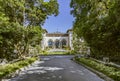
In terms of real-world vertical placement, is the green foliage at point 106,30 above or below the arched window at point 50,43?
below

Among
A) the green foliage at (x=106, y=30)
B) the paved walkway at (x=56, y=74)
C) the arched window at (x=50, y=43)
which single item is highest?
the arched window at (x=50, y=43)

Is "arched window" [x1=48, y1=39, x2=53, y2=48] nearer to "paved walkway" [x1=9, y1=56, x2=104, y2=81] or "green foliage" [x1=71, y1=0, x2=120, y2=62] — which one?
"paved walkway" [x1=9, y1=56, x2=104, y2=81]

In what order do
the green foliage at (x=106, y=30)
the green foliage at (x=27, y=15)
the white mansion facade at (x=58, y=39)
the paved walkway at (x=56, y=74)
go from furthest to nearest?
the white mansion facade at (x=58, y=39), the green foliage at (x=27, y=15), the paved walkway at (x=56, y=74), the green foliage at (x=106, y=30)

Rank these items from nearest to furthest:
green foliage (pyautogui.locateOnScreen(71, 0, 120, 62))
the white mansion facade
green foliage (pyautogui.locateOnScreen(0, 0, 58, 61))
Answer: green foliage (pyautogui.locateOnScreen(71, 0, 120, 62))
green foliage (pyautogui.locateOnScreen(0, 0, 58, 61))
the white mansion facade

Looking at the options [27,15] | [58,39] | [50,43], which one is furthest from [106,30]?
[50,43]

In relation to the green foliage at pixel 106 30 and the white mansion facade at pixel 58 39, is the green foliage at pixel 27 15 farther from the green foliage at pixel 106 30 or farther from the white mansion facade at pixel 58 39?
the white mansion facade at pixel 58 39

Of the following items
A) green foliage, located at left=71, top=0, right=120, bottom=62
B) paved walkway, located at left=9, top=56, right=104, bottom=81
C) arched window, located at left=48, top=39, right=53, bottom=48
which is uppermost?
arched window, located at left=48, top=39, right=53, bottom=48

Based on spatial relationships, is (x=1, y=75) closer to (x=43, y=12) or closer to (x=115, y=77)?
(x=115, y=77)

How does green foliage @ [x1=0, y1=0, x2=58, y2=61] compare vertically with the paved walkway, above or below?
above

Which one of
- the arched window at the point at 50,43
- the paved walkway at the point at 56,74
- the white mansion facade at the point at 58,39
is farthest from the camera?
the arched window at the point at 50,43

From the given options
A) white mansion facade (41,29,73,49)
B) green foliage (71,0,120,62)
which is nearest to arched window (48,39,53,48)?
white mansion facade (41,29,73,49)

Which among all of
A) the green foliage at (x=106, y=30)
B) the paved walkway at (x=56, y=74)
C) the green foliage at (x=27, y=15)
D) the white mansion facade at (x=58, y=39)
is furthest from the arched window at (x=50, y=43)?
the green foliage at (x=106, y=30)

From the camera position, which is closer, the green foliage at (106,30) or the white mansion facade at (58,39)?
the green foliage at (106,30)

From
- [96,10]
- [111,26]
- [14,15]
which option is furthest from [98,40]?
[14,15]
